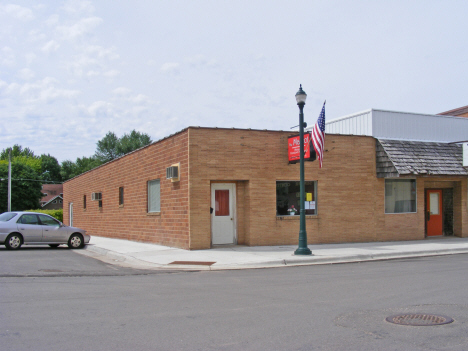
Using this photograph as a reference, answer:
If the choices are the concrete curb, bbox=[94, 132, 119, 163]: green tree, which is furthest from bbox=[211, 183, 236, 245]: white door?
bbox=[94, 132, 119, 163]: green tree

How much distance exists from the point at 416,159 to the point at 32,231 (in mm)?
15335

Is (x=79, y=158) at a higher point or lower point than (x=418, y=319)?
higher

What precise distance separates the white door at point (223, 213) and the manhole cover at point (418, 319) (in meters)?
10.8

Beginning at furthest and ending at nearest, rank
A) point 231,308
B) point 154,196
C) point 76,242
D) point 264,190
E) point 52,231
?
1. point 154,196
2. point 76,242
3. point 52,231
4. point 264,190
5. point 231,308

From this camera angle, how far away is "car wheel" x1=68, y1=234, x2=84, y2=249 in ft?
62.4

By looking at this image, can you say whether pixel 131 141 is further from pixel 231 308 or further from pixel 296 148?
pixel 231 308

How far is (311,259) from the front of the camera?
13586mm

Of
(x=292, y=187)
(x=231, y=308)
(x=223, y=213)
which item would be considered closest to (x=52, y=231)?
(x=223, y=213)

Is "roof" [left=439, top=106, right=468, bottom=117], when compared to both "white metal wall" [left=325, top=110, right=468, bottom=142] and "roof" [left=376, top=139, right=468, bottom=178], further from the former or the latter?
"roof" [left=376, top=139, right=468, bottom=178]

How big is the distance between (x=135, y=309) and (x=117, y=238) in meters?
17.2

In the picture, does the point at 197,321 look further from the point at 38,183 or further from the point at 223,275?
the point at 38,183

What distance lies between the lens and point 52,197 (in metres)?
90.3

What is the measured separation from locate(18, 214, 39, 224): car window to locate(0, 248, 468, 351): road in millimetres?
6113

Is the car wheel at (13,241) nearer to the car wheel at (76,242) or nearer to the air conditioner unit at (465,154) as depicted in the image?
the car wheel at (76,242)
